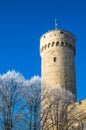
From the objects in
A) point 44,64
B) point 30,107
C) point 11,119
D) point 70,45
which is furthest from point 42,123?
point 70,45

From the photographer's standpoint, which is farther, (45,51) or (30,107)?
(45,51)

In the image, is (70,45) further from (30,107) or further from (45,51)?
(30,107)

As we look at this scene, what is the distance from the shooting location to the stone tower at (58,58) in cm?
4194

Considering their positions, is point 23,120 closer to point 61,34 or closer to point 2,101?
point 2,101

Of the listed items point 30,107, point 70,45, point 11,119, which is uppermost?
point 70,45

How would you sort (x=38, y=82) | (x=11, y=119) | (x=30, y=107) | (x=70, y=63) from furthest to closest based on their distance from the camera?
1. (x=70, y=63)
2. (x=38, y=82)
3. (x=30, y=107)
4. (x=11, y=119)

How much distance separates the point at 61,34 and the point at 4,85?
18355 millimetres

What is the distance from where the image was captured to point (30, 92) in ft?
101

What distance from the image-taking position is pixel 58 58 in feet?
141

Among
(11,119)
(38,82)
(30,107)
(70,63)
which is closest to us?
(11,119)

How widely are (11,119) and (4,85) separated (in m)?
2.94

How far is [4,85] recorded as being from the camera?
28359mm

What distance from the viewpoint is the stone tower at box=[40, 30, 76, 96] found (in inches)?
1651

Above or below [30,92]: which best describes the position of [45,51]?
above
